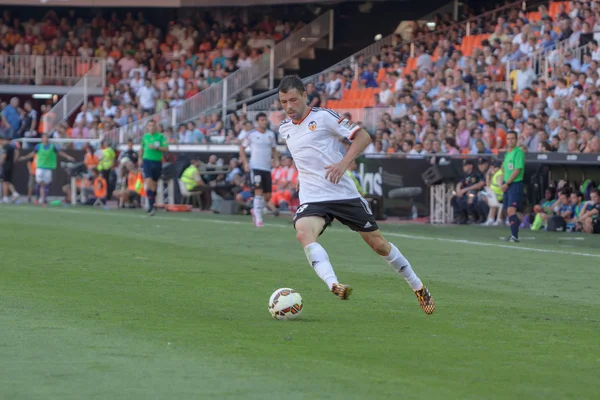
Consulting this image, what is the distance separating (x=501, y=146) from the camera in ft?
79.9

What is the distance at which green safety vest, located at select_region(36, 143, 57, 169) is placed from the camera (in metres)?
32.6

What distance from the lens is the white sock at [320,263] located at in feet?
29.6

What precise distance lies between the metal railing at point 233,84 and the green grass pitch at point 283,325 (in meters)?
20.0

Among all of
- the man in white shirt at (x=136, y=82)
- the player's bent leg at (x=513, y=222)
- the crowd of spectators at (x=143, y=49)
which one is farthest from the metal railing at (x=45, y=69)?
the player's bent leg at (x=513, y=222)

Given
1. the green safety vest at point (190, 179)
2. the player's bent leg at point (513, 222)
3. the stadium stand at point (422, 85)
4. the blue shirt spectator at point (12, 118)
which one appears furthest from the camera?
the blue shirt spectator at point (12, 118)

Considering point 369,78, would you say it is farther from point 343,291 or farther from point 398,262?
point 343,291

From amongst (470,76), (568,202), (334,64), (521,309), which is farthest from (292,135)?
(334,64)

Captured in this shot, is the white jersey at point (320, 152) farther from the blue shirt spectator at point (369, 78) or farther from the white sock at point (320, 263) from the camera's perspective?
the blue shirt spectator at point (369, 78)

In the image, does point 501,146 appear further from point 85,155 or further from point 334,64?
point 334,64

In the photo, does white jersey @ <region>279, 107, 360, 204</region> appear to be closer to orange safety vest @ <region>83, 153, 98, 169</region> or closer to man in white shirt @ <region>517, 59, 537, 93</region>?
man in white shirt @ <region>517, 59, 537, 93</region>

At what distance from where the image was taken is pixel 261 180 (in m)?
22.7

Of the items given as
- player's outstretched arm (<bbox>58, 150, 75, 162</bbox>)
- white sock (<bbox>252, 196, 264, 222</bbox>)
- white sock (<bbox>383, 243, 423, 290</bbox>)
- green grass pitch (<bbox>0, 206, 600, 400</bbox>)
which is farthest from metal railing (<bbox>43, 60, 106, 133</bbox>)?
white sock (<bbox>383, 243, 423, 290</bbox>)

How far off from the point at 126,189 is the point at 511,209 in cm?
1426

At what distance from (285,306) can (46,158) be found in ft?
82.1
